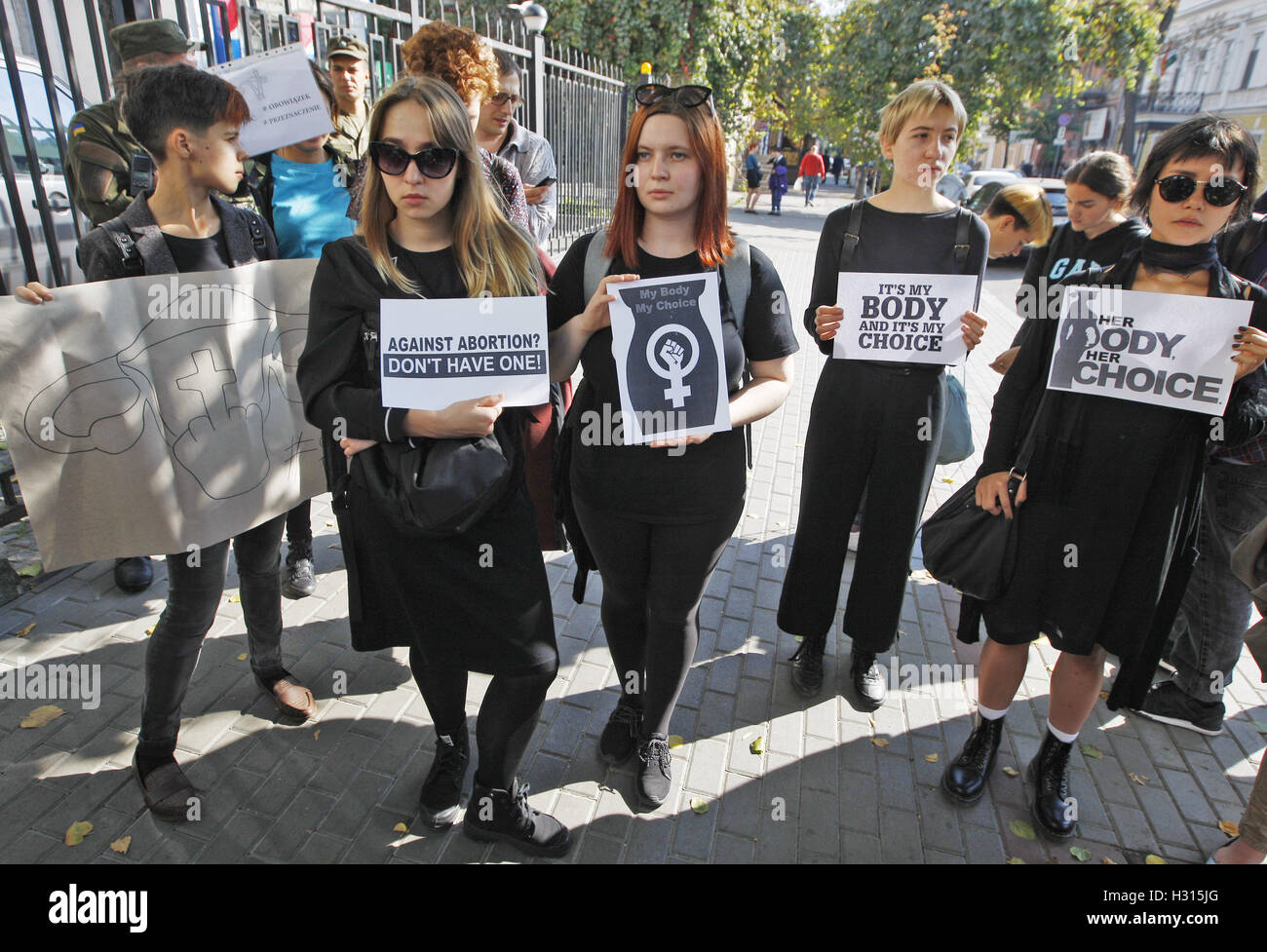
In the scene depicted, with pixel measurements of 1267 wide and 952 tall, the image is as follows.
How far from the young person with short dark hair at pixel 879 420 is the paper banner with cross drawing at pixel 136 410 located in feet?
7.30

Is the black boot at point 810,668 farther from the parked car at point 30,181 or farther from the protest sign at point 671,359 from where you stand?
the parked car at point 30,181

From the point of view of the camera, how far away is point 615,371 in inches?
95.9

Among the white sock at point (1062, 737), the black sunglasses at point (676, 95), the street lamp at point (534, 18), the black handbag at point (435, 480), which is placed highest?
the street lamp at point (534, 18)

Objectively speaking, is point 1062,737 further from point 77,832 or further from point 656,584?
point 77,832

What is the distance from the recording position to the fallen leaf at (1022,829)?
2842 millimetres

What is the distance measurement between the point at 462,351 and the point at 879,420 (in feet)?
5.85

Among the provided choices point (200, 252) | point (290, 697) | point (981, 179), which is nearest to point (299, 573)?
point (290, 697)

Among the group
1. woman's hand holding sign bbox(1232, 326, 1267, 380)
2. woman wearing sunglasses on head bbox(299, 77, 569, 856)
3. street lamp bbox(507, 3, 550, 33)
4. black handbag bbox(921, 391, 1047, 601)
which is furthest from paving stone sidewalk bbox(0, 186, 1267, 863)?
street lamp bbox(507, 3, 550, 33)

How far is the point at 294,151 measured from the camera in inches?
149

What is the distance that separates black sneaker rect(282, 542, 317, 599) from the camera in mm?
4078

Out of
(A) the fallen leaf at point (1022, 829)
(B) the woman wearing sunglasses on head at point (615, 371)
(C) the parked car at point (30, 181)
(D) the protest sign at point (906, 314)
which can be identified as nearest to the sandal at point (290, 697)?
(B) the woman wearing sunglasses on head at point (615, 371)

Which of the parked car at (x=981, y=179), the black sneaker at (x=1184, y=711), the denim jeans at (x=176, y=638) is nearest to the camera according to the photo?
the denim jeans at (x=176, y=638)

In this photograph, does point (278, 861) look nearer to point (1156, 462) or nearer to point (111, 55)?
point (1156, 462)

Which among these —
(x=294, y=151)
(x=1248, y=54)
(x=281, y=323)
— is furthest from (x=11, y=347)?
(x=1248, y=54)
